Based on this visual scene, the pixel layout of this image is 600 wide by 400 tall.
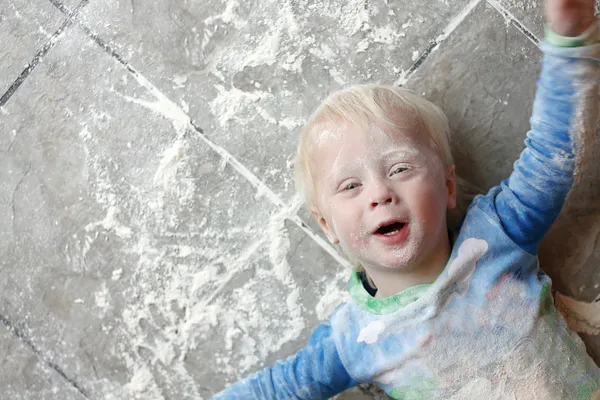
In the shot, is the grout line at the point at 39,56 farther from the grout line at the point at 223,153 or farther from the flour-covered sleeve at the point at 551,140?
the flour-covered sleeve at the point at 551,140

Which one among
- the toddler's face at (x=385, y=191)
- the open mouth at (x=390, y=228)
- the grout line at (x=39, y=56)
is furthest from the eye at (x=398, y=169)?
the grout line at (x=39, y=56)

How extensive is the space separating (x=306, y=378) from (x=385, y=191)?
0.48m

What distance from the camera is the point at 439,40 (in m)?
1.36

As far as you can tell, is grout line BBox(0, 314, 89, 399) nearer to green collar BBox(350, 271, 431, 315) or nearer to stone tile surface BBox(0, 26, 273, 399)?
stone tile surface BBox(0, 26, 273, 399)

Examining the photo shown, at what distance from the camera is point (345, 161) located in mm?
1134

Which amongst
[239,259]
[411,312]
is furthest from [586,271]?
[239,259]

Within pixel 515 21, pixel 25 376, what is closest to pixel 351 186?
pixel 515 21

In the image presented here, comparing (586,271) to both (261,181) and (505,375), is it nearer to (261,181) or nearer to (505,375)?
(505,375)

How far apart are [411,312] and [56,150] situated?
0.97 meters

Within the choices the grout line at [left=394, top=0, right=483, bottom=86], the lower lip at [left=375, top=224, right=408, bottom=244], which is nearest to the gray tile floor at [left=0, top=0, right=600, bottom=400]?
the grout line at [left=394, top=0, right=483, bottom=86]

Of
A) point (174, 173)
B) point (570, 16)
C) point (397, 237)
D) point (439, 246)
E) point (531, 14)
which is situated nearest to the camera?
point (570, 16)

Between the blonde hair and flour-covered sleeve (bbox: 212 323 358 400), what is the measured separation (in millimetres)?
327

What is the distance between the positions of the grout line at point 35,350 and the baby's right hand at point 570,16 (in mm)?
1395

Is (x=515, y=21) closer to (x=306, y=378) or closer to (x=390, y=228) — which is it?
(x=390, y=228)
